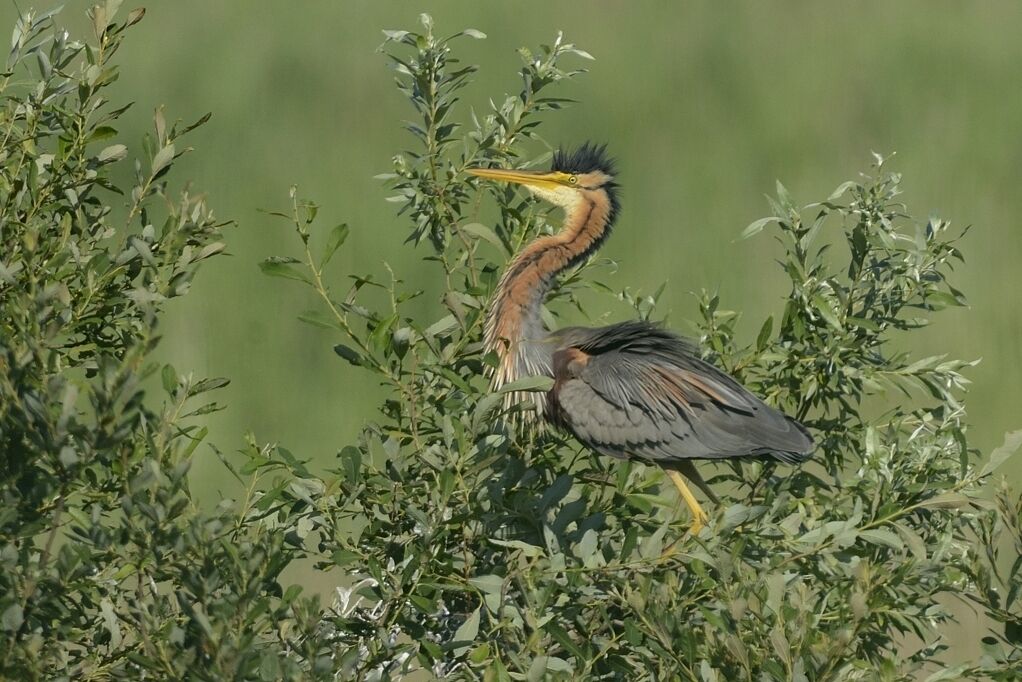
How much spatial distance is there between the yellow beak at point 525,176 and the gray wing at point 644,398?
439 mm

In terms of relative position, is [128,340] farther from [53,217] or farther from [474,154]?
[474,154]

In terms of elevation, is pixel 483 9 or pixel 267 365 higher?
pixel 483 9

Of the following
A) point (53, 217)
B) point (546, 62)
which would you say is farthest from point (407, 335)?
point (546, 62)

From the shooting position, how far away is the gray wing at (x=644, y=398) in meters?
3.99

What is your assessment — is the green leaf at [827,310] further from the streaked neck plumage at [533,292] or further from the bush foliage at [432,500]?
the streaked neck plumage at [533,292]

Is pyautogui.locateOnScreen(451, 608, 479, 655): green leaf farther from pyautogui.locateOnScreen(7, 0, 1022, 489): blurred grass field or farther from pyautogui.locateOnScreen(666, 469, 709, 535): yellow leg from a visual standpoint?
pyautogui.locateOnScreen(7, 0, 1022, 489): blurred grass field

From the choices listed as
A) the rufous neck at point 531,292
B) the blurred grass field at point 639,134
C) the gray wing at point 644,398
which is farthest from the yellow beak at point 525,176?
the blurred grass field at point 639,134

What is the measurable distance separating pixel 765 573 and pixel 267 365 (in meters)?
4.20

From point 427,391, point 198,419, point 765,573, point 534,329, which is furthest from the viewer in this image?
point 198,419

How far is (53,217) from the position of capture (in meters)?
2.94

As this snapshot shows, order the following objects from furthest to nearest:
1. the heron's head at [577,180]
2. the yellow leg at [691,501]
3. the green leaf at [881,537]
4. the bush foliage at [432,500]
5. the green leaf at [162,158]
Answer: the heron's head at [577,180], the yellow leg at [691,501], the green leaf at [881,537], the green leaf at [162,158], the bush foliage at [432,500]

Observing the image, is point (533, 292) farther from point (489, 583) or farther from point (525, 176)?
point (489, 583)

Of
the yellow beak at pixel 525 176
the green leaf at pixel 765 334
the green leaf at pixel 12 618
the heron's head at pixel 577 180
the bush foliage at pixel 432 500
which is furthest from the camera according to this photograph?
the heron's head at pixel 577 180

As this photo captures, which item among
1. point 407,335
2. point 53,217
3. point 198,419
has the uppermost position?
point 198,419
